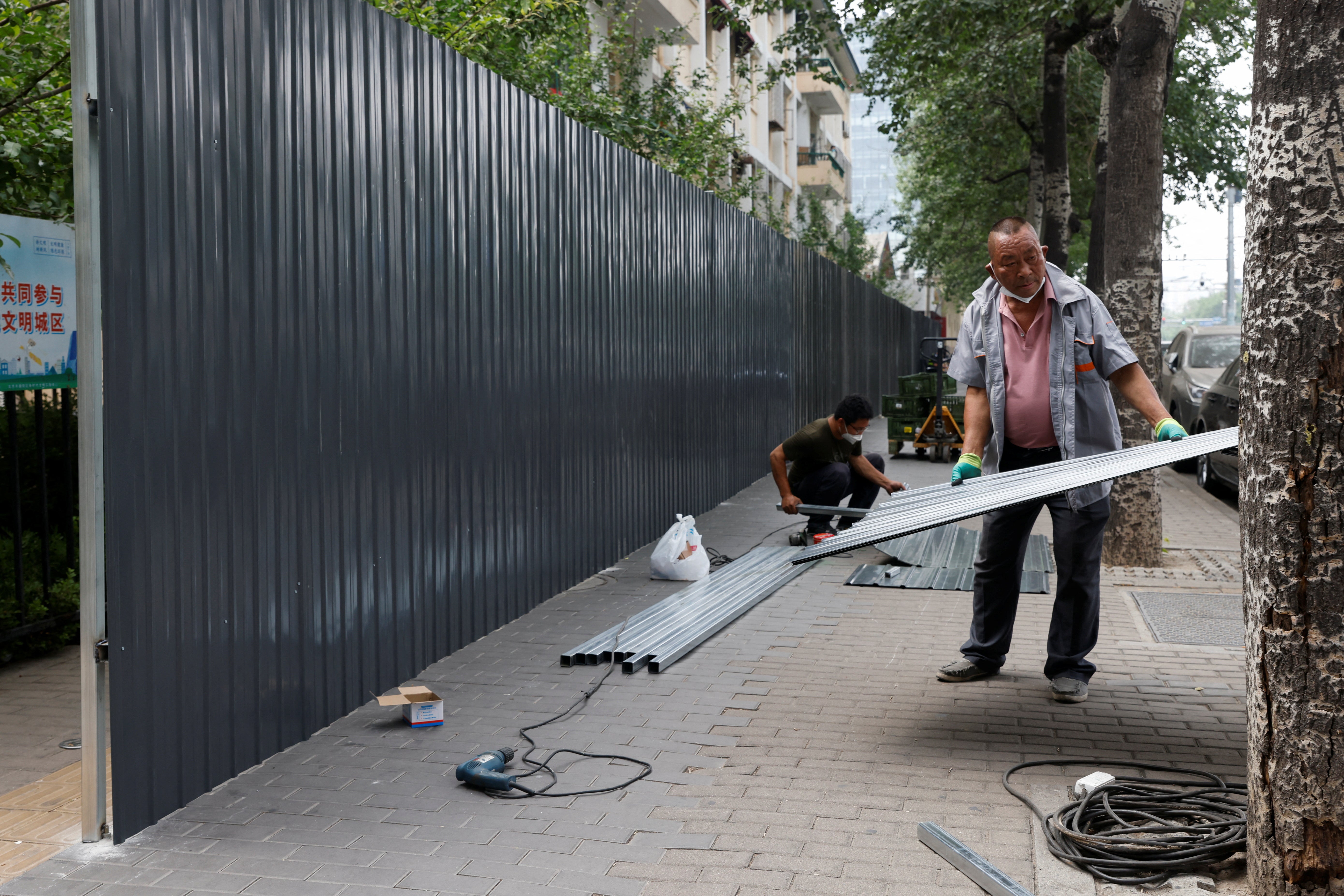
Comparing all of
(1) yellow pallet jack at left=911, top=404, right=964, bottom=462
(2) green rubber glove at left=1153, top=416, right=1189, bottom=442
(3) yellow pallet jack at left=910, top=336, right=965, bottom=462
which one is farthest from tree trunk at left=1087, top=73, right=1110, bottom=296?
(2) green rubber glove at left=1153, top=416, right=1189, bottom=442

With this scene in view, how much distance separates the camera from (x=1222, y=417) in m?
12.9

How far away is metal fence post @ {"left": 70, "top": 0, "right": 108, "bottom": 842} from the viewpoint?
3.66 m

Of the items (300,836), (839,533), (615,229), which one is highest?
(615,229)

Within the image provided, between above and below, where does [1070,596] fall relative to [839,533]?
below

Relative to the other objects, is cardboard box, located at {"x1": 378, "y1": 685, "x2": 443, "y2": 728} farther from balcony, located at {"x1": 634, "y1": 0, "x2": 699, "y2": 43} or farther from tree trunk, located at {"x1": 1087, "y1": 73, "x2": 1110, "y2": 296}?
balcony, located at {"x1": 634, "y1": 0, "x2": 699, "y2": 43}

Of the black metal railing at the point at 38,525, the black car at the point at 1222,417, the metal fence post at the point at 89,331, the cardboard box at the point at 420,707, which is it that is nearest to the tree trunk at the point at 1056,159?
the black car at the point at 1222,417

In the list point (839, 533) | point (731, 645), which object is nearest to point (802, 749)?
point (839, 533)

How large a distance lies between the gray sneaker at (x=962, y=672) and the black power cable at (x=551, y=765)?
171 cm

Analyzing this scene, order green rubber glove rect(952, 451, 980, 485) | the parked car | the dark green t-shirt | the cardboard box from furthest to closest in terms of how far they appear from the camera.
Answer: the parked car < the dark green t-shirt < green rubber glove rect(952, 451, 980, 485) < the cardboard box

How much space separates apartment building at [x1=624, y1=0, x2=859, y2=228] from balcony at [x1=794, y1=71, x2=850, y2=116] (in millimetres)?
47

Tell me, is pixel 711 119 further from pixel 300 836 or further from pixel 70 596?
pixel 300 836

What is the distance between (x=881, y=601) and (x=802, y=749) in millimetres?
3224

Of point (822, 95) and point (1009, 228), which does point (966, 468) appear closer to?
point (1009, 228)

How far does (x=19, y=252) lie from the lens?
5770mm
